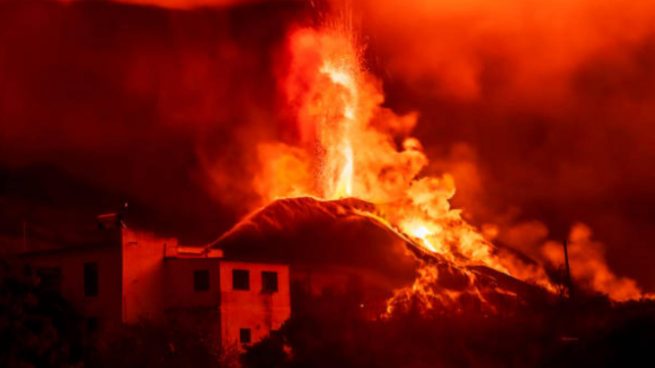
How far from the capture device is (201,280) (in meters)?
73.4

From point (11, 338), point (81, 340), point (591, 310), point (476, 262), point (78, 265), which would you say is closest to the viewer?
point (11, 338)

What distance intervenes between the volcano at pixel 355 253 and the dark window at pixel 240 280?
92.1 ft

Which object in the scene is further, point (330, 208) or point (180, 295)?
point (330, 208)

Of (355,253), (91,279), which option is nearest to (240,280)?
(91,279)

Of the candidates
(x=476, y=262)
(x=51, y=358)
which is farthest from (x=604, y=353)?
(x=476, y=262)

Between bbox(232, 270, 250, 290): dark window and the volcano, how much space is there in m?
28.1

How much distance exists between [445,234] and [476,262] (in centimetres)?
901

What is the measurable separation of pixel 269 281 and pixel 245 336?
4945 millimetres

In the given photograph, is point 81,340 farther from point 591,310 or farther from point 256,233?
point 256,233

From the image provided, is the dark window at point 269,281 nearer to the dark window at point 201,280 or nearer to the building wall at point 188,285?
the building wall at point 188,285

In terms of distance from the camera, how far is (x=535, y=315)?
8688cm

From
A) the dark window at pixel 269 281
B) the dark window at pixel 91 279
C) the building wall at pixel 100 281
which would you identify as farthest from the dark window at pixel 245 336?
the dark window at pixel 91 279

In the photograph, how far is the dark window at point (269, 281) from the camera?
251 feet

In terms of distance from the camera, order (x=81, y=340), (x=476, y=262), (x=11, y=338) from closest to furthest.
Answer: (x=11, y=338) → (x=81, y=340) → (x=476, y=262)
